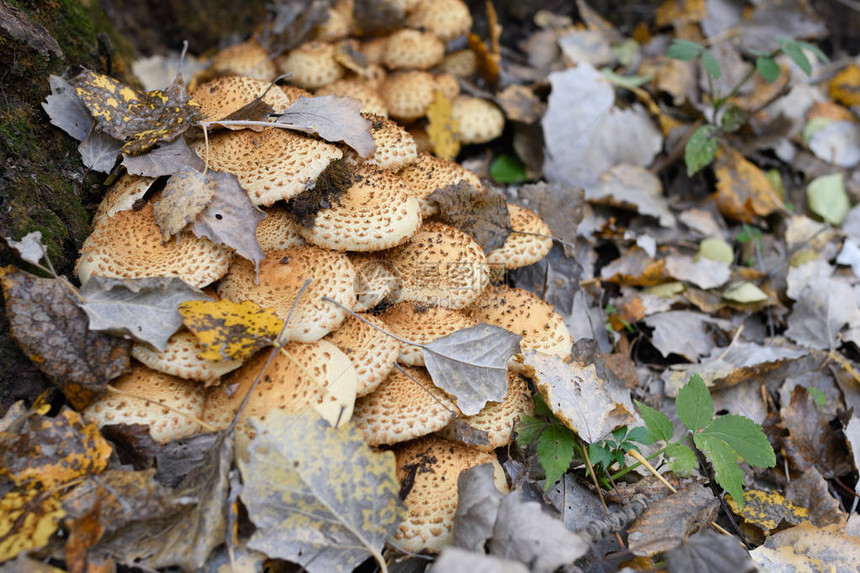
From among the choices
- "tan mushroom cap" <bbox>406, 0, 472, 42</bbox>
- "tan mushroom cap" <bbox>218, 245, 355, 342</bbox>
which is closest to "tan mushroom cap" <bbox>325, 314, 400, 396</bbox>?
"tan mushroom cap" <bbox>218, 245, 355, 342</bbox>

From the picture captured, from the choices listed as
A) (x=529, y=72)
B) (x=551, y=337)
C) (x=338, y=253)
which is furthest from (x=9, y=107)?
(x=529, y=72)

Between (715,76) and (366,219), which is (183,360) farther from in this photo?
(715,76)

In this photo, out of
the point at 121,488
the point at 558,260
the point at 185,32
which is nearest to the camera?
the point at 121,488

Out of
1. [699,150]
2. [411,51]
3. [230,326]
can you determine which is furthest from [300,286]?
[699,150]

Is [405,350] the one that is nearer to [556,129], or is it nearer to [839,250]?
[556,129]

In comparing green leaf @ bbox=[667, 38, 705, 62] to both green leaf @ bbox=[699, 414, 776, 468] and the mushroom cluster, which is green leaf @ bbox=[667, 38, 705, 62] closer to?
the mushroom cluster

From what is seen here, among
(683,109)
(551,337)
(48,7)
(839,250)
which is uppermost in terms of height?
(48,7)

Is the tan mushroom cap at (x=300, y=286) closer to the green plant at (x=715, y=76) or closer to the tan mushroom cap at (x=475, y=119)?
the tan mushroom cap at (x=475, y=119)
